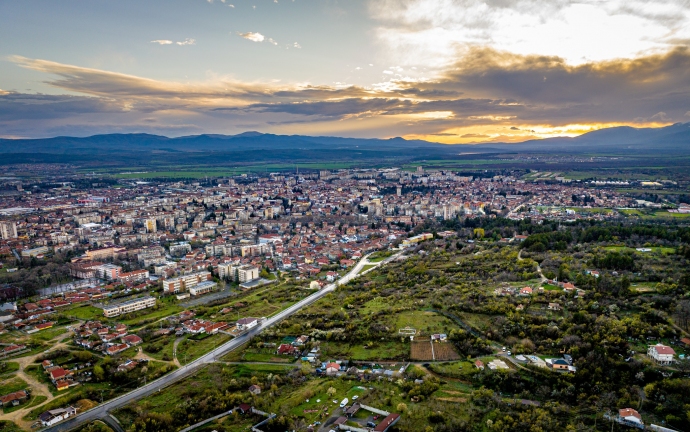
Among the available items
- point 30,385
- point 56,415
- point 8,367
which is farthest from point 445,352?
point 8,367

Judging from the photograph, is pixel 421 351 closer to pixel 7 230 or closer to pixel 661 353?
pixel 661 353

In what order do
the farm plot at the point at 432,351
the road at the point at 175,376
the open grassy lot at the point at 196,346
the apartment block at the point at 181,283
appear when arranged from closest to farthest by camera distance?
the road at the point at 175,376 < the farm plot at the point at 432,351 < the open grassy lot at the point at 196,346 < the apartment block at the point at 181,283

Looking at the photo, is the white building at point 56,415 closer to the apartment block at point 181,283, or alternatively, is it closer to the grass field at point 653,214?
the apartment block at point 181,283

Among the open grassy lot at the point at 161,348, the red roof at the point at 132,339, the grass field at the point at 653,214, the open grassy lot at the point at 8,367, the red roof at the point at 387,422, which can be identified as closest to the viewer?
the red roof at the point at 387,422

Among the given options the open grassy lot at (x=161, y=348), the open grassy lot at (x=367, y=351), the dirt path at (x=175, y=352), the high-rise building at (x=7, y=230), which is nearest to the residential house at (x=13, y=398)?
the open grassy lot at (x=161, y=348)

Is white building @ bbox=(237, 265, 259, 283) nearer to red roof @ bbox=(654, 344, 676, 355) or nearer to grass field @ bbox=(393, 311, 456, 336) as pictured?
grass field @ bbox=(393, 311, 456, 336)

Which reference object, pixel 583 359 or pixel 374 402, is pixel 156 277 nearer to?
pixel 374 402

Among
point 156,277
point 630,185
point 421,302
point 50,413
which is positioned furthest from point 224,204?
point 630,185
